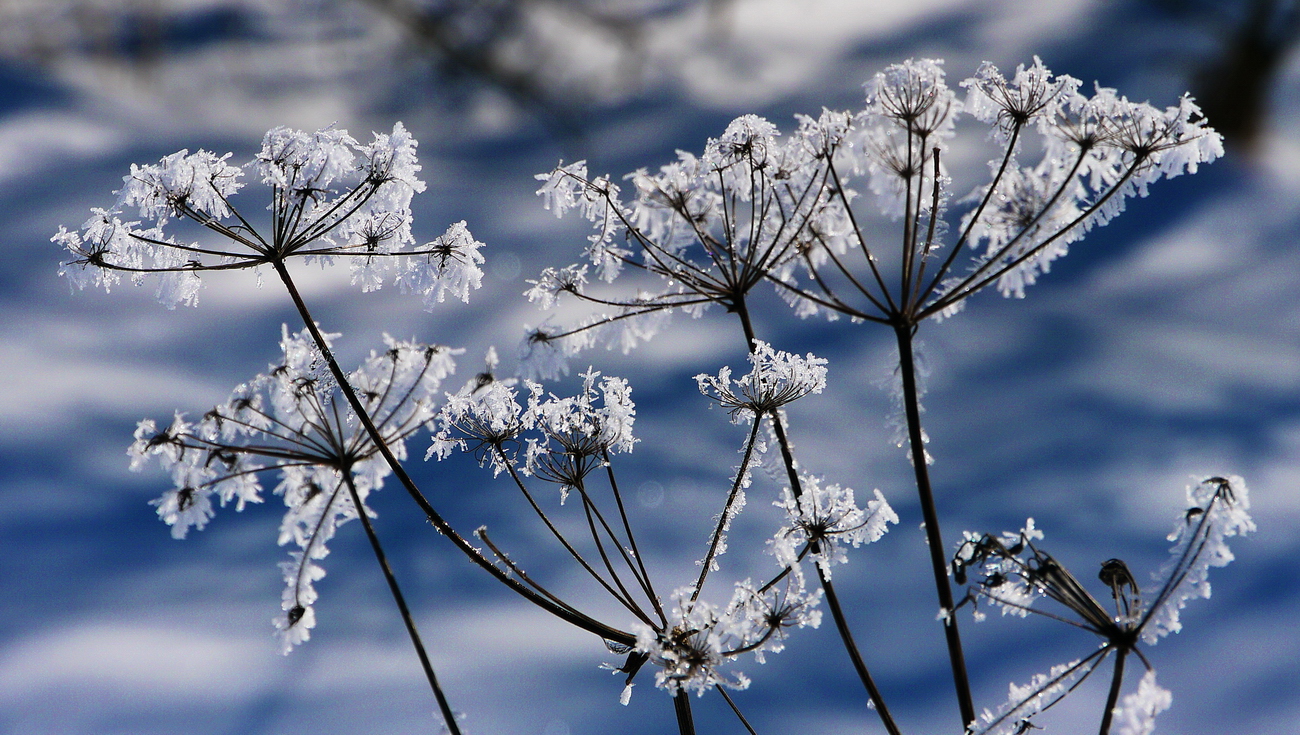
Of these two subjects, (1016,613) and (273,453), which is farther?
(273,453)

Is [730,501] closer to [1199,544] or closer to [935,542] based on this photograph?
[935,542]

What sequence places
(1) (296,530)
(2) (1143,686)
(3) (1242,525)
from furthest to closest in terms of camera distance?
1. (1) (296,530)
2. (3) (1242,525)
3. (2) (1143,686)

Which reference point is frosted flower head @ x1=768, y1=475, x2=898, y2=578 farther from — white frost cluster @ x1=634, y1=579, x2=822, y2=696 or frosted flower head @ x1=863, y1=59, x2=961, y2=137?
frosted flower head @ x1=863, y1=59, x2=961, y2=137

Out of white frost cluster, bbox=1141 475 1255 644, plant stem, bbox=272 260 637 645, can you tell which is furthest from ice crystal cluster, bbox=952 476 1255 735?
plant stem, bbox=272 260 637 645

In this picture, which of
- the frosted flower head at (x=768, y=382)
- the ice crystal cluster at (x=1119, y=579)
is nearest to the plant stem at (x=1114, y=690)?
the ice crystal cluster at (x=1119, y=579)

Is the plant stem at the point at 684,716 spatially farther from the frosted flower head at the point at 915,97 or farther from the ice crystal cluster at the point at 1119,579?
the frosted flower head at the point at 915,97

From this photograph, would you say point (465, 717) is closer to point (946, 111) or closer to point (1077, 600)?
point (1077, 600)

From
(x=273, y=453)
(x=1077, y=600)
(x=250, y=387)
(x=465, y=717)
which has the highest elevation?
(x=250, y=387)

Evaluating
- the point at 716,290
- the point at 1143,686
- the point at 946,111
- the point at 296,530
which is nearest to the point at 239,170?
the point at 296,530
